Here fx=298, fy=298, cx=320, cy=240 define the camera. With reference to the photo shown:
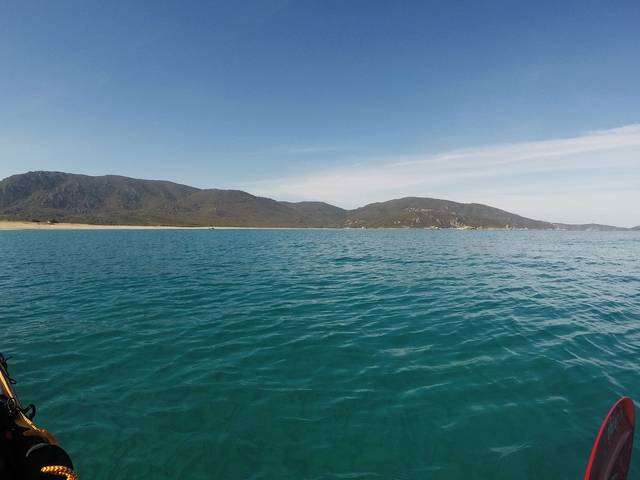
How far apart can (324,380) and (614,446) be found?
744 cm

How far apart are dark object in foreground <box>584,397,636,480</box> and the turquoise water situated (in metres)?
0.90

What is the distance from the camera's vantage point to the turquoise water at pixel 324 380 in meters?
7.20

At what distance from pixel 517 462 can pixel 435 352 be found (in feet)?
19.3

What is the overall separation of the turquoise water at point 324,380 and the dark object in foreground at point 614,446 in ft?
2.97

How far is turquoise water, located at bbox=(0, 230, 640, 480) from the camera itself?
720cm

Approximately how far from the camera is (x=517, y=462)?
275 inches

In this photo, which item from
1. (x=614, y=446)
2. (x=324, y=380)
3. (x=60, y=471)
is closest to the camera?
(x=60, y=471)

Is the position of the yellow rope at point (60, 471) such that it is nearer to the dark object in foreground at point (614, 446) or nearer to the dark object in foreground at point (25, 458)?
the dark object in foreground at point (25, 458)

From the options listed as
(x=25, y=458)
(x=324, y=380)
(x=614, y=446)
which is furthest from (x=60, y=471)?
(x=614, y=446)

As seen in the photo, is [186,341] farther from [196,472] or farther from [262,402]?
[196,472]

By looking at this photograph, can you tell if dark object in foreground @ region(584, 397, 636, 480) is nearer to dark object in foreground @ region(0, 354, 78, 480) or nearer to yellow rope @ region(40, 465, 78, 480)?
yellow rope @ region(40, 465, 78, 480)

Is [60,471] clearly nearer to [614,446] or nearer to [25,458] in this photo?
[25,458]

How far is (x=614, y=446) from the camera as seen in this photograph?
613 cm

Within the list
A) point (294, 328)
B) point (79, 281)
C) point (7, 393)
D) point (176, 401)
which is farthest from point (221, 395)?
point (79, 281)
